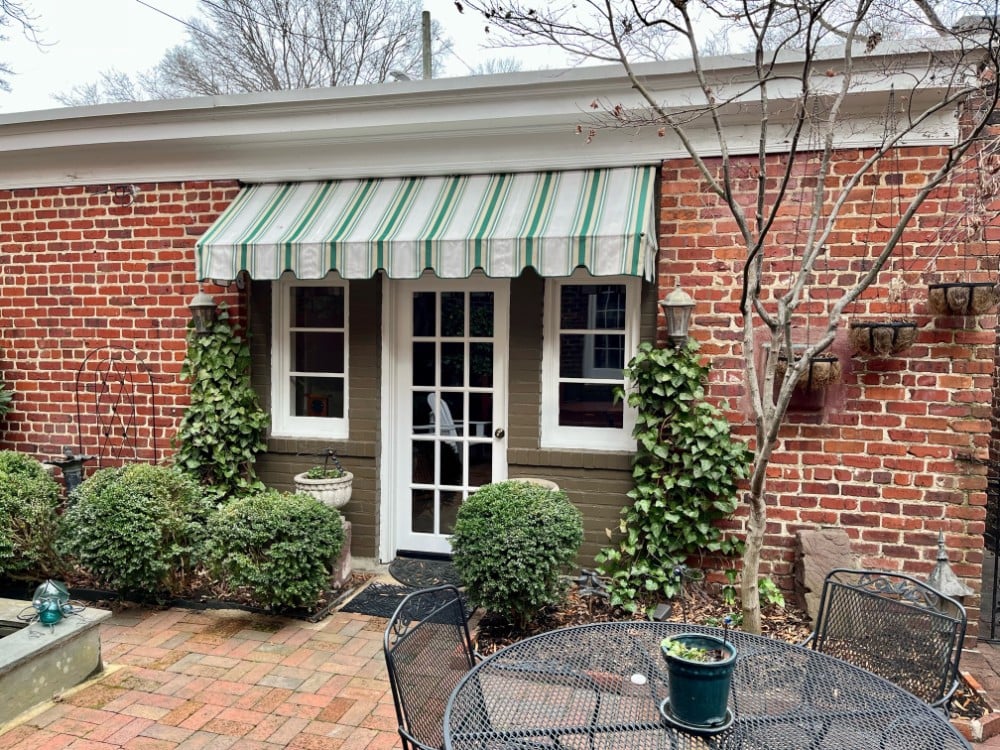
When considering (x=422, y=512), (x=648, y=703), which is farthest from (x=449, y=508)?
(x=648, y=703)

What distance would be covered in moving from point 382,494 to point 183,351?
199 cm

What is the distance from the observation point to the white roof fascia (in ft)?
14.1

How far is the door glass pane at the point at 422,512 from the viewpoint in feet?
18.1

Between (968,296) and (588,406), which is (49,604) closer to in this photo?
(588,406)

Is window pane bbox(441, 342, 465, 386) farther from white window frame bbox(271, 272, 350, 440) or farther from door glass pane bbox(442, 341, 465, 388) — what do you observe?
white window frame bbox(271, 272, 350, 440)

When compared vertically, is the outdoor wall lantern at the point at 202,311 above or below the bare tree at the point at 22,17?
below

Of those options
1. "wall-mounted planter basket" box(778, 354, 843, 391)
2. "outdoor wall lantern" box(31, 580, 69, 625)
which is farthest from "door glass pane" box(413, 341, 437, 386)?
"outdoor wall lantern" box(31, 580, 69, 625)

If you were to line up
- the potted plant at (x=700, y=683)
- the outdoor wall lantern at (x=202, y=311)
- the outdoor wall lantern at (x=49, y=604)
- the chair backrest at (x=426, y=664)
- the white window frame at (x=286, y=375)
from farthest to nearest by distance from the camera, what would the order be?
the white window frame at (x=286, y=375), the outdoor wall lantern at (x=202, y=311), the outdoor wall lantern at (x=49, y=604), the chair backrest at (x=426, y=664), the potted plant at (x=700, y=683)

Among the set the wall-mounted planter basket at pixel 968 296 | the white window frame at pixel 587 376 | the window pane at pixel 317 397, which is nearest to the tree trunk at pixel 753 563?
the white window frame at pixel 587 376

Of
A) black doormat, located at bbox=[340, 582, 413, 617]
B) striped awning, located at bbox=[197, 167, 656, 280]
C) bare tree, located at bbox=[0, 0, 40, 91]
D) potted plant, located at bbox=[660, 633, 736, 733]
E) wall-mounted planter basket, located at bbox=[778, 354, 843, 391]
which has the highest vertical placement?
bare tree, located at bbox=[0, 0, 40, 91]

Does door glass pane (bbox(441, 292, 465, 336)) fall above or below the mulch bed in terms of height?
above

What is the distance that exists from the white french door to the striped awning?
661 millimetres

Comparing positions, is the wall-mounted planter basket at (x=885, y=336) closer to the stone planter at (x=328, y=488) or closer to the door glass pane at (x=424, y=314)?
the door glass pane at (x=424, y=314)

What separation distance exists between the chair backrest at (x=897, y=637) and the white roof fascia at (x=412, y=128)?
2.86 m
